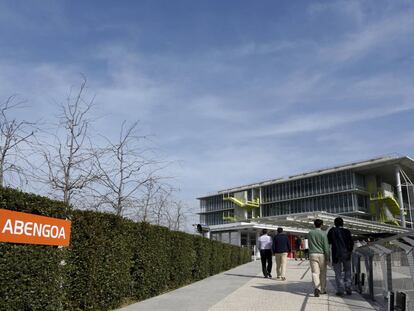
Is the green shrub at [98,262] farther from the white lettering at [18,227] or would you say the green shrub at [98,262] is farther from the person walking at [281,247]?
the person walking at [281,247]

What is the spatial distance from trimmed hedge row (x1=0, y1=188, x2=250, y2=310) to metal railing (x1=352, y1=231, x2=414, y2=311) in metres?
Answer: 4.68

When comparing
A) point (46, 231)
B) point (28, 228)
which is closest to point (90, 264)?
point (46, 231)

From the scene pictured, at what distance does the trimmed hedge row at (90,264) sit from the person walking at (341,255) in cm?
411

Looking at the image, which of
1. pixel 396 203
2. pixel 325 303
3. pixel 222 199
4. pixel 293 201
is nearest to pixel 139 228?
pixel 325 303

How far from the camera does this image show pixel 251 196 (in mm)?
96375

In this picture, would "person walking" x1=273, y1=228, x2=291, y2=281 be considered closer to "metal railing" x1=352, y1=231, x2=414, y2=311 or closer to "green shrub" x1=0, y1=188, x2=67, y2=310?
"metal railing" x1=352, y1=231, x2=414, y2=311

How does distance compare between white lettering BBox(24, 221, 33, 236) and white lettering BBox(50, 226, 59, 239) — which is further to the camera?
white lettering BBox(50, 226, 59, 239)

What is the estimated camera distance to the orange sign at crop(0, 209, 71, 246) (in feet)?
17.6

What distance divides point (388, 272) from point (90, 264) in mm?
5065

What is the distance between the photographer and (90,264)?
24.7ft

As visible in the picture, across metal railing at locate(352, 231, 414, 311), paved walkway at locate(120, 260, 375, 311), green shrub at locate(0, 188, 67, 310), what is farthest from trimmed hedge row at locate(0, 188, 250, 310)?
metal railing at locate(352, 231, 414, 311)

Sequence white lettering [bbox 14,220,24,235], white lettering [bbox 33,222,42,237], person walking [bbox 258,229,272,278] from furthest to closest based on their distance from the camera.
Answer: person walking [bbox 258,229,272,278]
white lettering [bbox 33,222,42,237]
white lettering [bbox 14,220,24,235]

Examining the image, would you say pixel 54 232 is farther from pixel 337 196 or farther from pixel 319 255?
pixel 337 196

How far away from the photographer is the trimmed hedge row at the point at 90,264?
5582mm
